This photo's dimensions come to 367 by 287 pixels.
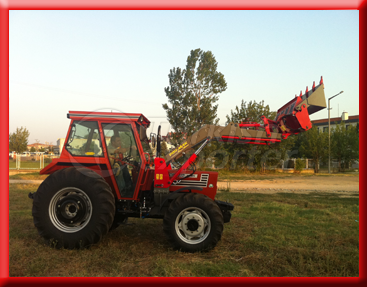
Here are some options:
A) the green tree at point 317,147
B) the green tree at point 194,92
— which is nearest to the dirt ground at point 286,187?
the green tree at point 194,92

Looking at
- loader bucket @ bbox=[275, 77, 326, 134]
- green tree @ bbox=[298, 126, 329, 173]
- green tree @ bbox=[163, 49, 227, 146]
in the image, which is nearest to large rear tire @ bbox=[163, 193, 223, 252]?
loader bucket @ bbox=[275, 77, 326, 134]

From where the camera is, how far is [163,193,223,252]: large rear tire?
201 inches

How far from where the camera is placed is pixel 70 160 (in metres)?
5.63

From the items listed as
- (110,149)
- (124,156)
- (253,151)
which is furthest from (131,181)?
(253,151)

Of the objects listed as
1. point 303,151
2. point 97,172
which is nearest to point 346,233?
point 97,172

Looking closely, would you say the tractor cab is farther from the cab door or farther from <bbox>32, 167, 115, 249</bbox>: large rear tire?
<bbox>32, 167, 115, 249</bbox>: large rear tire

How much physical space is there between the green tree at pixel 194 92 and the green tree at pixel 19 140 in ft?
86.8

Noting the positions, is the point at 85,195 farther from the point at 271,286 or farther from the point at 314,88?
the point at 314,88

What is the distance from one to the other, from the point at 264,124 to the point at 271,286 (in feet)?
11.9

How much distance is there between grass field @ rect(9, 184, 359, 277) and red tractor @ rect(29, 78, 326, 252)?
15.3 inches

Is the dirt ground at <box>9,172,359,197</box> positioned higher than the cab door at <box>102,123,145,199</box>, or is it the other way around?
the cab door at <box>102,123,145,199</box>

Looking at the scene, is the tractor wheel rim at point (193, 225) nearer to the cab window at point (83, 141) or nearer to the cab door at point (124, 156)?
the cab door at point (124, 156)

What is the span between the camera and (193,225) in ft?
17.1

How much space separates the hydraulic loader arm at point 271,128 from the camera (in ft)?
18.7
